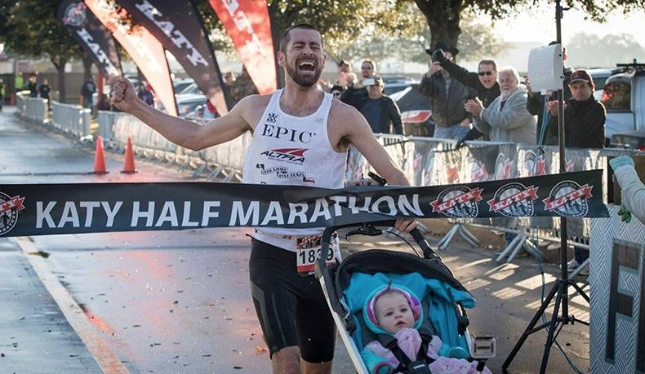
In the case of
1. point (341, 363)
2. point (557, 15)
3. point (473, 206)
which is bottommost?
point (341, 363)

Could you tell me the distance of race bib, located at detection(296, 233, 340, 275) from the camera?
233 inches

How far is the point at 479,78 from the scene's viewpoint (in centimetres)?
1515

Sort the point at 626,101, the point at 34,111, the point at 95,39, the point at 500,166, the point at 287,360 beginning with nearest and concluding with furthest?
the point at 287,360 < the point at 500,166 < the point at 626,101 < the point at 95,39 < the point at 34,111

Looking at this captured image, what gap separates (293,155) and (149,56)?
79.6 feet

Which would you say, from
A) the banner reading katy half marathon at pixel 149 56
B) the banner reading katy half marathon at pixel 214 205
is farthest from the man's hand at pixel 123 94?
the banner reading katy half marathon at pixel 149 56

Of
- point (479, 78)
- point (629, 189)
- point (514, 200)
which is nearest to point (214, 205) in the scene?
→ point (514, 200)

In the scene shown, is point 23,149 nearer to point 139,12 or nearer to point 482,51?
point 139,12

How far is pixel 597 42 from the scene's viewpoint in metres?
186

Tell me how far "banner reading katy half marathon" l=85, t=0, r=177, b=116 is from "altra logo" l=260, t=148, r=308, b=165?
21.9 m

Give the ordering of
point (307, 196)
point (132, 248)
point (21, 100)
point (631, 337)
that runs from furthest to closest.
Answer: point (21, 100), point (132, 248), point (631, 337), point (307, 196)

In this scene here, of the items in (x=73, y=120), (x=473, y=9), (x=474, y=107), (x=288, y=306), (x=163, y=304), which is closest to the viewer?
(x=288, y=306)

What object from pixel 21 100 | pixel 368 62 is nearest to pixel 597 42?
pixel 21 100

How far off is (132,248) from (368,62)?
533cm

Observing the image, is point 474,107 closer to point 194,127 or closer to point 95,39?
point 194,127
